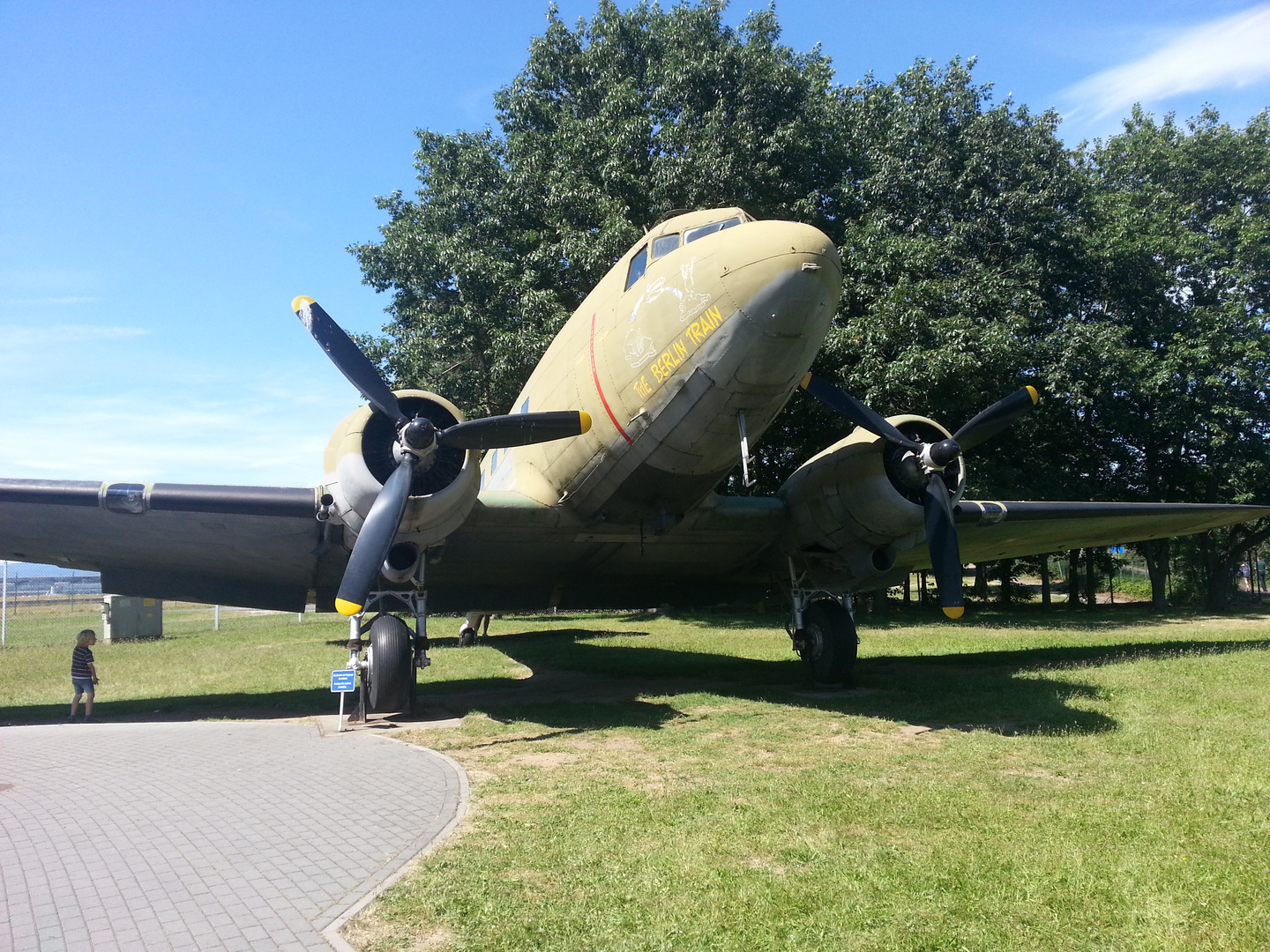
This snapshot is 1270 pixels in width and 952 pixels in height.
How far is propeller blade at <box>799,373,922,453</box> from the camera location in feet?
36.6

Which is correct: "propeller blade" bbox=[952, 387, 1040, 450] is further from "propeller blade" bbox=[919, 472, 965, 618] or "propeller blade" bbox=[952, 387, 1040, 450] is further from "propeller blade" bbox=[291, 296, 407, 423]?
"propeller blade" bbox=[291, 296, 407, 423]

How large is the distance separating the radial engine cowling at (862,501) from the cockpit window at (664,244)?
378 centimetres

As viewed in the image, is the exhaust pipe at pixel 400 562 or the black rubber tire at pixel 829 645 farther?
the black rubber tire at pixel 829 645

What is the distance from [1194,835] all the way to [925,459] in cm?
621

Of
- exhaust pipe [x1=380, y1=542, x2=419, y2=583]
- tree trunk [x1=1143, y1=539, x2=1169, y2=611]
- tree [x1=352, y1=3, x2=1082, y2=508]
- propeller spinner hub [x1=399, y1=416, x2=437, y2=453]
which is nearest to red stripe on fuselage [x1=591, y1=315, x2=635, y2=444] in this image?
propeller spinner hub [x1=399, y1=416, x2=437, y2=453]

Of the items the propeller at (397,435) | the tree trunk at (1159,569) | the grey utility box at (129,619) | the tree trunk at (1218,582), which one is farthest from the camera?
the tree trunk at (1159,569)

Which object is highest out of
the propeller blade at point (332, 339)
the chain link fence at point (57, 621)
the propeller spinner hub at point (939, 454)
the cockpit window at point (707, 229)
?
the cockpit window at point (707, 229)

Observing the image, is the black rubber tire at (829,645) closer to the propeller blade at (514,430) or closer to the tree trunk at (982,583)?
the propeller blade at (514,430)

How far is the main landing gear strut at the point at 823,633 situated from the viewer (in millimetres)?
12539

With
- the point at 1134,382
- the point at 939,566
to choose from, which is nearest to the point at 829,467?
the point at 939,566

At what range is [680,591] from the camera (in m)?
15.3

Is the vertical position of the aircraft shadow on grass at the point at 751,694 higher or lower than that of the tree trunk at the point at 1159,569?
lower

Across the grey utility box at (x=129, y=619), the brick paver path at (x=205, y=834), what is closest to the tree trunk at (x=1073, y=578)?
the brick paver path at (x=205, y=834)

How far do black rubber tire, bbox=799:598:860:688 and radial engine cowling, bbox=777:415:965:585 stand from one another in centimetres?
62
